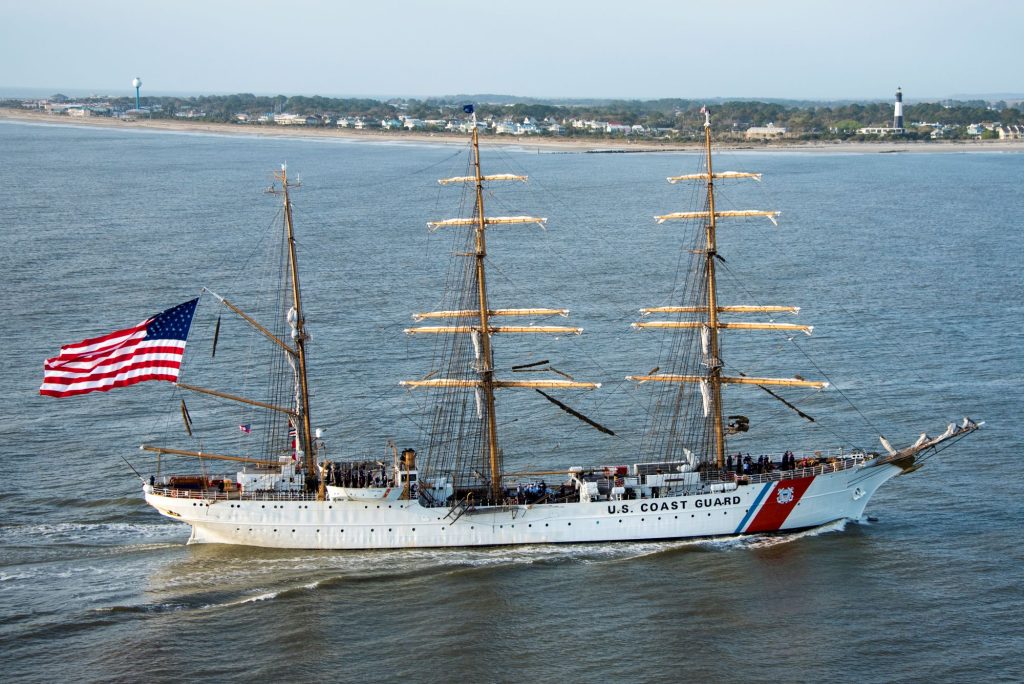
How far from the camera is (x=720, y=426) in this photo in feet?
183

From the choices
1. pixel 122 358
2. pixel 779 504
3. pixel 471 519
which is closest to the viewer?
pixel 122 358

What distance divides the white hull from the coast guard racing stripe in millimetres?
39

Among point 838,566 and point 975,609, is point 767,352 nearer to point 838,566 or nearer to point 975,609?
point 838,566

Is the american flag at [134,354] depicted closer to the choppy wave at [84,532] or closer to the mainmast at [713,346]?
the choppy wave at [84,532]

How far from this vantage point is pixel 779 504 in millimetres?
53219

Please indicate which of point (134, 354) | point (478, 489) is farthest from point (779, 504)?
point (134, 354)

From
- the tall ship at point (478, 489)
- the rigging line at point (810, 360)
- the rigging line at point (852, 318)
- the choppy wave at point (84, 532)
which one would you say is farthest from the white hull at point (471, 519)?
the rigging line at point (810, 360)

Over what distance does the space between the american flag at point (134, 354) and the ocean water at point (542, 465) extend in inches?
262

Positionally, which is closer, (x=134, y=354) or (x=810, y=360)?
(x=134, y=354)

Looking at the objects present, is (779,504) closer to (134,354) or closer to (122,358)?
(134,354)

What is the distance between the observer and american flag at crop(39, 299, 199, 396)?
50094 millimetres

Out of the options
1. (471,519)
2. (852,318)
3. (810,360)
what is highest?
(852,318)

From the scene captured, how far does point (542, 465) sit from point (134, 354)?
18.2 m

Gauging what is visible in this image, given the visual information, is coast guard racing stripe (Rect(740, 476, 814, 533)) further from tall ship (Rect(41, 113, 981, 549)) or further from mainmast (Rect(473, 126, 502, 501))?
mainmast (Rect(473, 126, 502, 501))
